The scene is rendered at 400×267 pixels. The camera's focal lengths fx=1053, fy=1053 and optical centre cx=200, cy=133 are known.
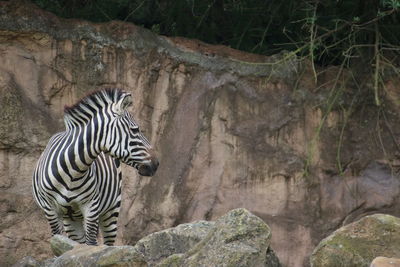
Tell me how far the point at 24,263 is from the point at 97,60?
154 inches

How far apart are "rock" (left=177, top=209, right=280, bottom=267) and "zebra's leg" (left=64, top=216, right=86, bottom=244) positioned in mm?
2452

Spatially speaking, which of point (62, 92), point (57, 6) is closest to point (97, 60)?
point (62, 92)

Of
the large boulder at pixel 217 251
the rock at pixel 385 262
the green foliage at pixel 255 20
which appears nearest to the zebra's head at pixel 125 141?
the large boulder at pixel 217 251

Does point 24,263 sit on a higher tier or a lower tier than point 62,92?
lower

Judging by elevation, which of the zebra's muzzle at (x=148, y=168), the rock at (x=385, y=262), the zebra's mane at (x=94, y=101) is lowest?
the zebra's muzzle at (x=148, y=168)

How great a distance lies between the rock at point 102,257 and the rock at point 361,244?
122 centimetres

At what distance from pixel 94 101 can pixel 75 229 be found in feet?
4.06

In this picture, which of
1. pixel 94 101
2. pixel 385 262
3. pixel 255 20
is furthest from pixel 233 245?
pixel 255 20

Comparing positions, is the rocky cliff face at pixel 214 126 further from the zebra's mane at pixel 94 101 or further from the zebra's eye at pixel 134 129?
the zebra's eye at pixel 134 129

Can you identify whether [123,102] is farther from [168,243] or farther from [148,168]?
[168,243]

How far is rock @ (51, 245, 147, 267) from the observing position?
6996mm

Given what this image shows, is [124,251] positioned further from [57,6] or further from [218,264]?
[57,6]

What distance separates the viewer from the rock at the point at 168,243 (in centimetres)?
795

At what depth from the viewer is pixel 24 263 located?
777cm
